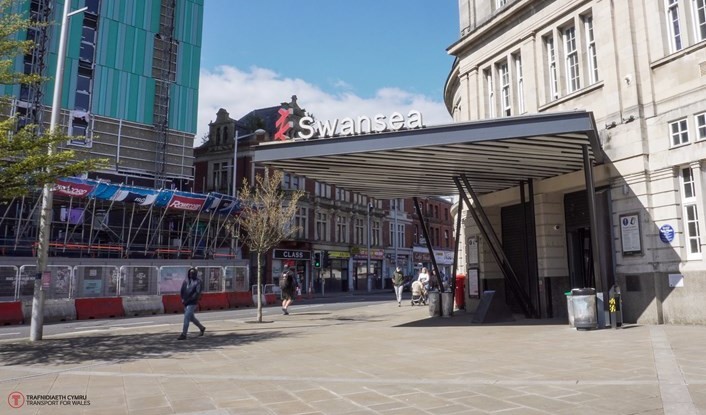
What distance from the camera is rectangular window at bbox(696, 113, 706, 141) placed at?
13344mm

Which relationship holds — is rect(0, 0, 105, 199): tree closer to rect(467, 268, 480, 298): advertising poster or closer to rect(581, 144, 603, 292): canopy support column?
rect(581, 144, 603, 292): canopy support column

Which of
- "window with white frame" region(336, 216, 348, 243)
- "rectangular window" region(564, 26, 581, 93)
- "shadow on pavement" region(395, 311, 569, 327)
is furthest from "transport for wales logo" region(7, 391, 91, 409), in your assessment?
"window with white frame" region(336, 216, 348, 243)

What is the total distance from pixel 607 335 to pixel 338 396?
7.88 meters

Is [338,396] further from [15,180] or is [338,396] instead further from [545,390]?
[15,180]

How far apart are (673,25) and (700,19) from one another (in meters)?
0.66

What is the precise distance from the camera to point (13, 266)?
21.7 m

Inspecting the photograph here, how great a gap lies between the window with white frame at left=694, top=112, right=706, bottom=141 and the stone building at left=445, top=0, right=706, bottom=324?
0.02m

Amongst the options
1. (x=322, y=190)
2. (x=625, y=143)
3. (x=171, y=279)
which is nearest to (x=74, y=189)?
(x=171, y=279)

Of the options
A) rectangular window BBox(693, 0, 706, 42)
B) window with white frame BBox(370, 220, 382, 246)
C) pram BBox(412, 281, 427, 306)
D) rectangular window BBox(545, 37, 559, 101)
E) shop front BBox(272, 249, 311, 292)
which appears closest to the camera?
rectangular window BBox(693, 0, 706, 42)

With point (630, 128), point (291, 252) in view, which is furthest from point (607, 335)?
point (291, 252)

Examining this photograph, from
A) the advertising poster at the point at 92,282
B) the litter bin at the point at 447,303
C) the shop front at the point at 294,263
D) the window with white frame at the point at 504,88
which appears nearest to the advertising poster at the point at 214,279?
the advertising poster at the point at 92,282

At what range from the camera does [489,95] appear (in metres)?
21.7

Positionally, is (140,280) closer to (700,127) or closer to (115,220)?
(115,220)

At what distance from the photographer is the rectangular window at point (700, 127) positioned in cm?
1334
